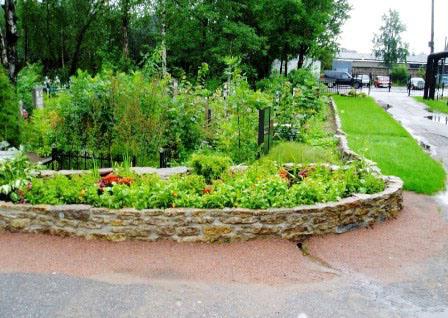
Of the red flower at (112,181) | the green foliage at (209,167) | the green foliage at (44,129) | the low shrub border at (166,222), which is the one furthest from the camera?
the green foliage at (44,129)

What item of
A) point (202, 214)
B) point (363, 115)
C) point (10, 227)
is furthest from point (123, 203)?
point (363, 115)

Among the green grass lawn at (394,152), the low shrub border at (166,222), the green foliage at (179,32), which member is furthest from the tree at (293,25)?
the low shrub border at (166,222)

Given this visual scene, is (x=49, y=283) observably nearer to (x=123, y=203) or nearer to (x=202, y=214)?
(x=123, y=203)

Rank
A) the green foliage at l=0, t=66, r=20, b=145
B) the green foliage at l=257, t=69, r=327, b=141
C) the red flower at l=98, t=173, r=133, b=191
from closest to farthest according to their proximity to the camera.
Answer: the red flower at l=98, t=173, r=133, b=191 → the green foliage at l=0, t=66, r=20, b=145 → the green foliage at l=257, t=69, r=327, b=141

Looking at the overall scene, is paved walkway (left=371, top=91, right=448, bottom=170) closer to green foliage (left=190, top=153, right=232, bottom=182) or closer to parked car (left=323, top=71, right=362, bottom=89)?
green foliage (left=190, top=153, right=232, bottom=182)

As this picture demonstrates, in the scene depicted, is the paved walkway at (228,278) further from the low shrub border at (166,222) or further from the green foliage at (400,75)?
the green foliage at (400,75)

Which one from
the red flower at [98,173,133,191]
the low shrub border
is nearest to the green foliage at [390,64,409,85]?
the low shrub border

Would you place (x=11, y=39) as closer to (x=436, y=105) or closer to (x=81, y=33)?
(x=81, y=33)

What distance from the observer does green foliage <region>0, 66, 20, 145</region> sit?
9.56m

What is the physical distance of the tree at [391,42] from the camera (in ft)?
219

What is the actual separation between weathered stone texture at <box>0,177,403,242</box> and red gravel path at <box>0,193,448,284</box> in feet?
0.38

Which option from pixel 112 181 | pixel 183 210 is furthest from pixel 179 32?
pixel 183 210

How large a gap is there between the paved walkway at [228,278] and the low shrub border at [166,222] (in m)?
0.13

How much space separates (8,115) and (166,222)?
534 centimetres
